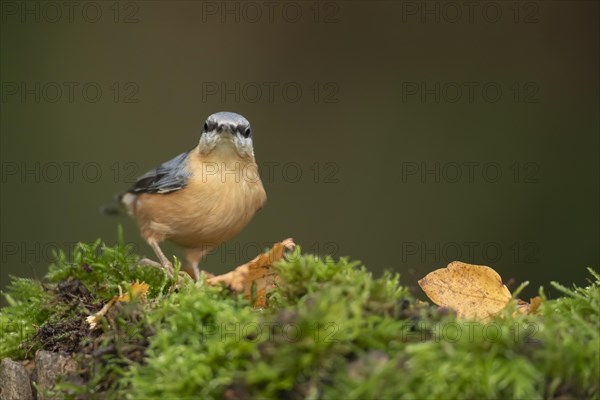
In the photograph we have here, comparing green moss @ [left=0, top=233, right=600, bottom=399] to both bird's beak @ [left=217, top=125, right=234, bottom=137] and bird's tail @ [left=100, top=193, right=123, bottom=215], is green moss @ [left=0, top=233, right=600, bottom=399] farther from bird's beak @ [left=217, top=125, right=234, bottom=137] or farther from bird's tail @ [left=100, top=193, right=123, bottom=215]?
bird's tail @ [left=100, top=193, right=123, bottom=215]

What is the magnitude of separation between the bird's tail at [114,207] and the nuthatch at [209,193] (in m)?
0.73

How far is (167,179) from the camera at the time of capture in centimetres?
351

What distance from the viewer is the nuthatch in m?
3.27

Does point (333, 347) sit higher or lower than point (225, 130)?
lower

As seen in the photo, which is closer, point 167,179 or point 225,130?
point 225,130

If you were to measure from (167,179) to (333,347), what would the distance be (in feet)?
6.98

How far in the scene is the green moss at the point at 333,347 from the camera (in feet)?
4.93

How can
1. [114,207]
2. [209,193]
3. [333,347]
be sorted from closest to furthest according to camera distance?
1. [333,347]
2. [209,193]
3. [114,207]
